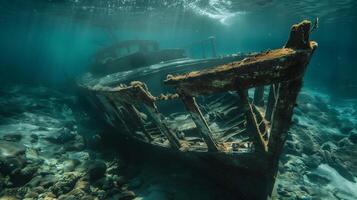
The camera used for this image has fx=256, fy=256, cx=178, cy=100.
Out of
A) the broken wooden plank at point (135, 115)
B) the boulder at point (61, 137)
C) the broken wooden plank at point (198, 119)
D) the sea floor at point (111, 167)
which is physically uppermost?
the broken wooden plank at point (198, 119)

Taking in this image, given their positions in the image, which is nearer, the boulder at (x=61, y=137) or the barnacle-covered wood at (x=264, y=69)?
the barnacle-covered wood at (x=264, y=69)

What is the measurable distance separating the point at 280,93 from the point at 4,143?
31.2 ft

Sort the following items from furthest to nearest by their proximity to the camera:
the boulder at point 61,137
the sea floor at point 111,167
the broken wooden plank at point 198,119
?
the boulder at point 61,137
the sea floor at point 111,167
the broken wooden plank at point 198,119

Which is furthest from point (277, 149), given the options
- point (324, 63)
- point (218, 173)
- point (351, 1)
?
point (324, 63)

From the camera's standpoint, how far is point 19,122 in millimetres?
12766

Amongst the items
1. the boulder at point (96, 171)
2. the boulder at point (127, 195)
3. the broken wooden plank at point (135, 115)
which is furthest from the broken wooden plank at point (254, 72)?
the boulder at point (96, 171)

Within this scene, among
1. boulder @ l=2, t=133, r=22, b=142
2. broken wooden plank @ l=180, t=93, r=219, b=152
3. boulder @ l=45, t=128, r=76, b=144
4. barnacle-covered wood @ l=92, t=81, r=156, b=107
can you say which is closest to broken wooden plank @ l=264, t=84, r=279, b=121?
broken wooden plank @ l=180, t=93, r=219, b=152

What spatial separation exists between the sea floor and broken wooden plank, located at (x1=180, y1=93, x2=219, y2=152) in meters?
1.94

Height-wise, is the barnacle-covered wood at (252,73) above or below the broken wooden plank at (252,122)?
above

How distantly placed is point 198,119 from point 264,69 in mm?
1920

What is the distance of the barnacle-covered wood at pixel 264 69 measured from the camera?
9.53 feet

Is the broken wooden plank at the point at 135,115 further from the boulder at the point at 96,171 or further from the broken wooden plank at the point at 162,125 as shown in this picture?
the boulder at the point at 96,171

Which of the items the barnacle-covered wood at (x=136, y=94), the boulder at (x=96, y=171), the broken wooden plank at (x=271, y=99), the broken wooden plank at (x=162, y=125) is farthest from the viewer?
the boulder at (x=96, y=171)

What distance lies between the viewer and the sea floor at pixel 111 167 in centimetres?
703
